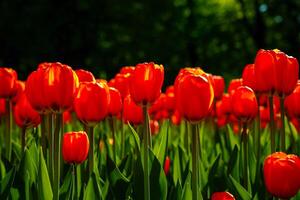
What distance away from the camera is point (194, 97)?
2092mm

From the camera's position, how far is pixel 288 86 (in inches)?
101

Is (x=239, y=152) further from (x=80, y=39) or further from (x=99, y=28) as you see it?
(x=99, y=28)

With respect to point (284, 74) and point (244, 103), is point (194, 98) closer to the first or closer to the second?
point (284, 74)

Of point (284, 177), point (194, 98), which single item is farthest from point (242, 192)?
point (194, 98)

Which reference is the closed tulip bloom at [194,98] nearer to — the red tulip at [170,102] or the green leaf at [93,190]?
the green leaf at [93,190]

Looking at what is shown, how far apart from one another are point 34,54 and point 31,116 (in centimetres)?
1833

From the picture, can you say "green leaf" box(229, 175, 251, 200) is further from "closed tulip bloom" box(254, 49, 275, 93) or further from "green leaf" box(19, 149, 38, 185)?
"green leaf" box(19, 149, 38, 185)

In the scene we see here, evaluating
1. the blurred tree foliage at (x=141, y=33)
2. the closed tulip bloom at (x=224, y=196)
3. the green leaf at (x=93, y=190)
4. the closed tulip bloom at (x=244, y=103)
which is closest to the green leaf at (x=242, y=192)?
the closed tulip bloom at (x=224, y=196)

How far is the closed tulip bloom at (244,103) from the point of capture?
2.96 metres

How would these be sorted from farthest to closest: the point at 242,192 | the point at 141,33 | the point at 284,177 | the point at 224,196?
the point at 141,33 < the point at 242,192 < the point at 224,196 < the point at 284,177

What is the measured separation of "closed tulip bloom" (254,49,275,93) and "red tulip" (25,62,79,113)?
83 cm

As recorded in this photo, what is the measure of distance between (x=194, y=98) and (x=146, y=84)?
39 centimetres

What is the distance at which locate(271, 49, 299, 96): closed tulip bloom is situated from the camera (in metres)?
2.55

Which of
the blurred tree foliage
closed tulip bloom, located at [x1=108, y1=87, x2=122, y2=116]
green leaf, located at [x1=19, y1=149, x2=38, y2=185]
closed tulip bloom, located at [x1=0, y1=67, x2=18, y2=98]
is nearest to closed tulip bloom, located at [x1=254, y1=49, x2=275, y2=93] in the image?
closed tulip bloom, located at [x1=108, y1=87, x2=122, y2=116]
